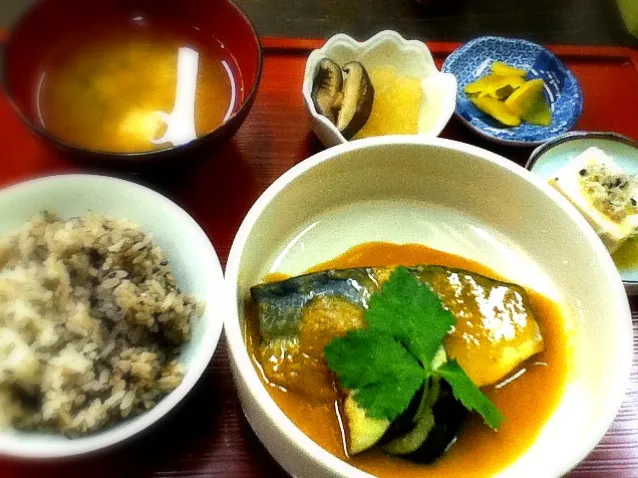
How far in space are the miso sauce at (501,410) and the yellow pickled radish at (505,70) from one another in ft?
2.31

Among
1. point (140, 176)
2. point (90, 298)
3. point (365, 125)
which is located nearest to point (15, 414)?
point (90, 298)

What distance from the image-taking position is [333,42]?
5.06ft

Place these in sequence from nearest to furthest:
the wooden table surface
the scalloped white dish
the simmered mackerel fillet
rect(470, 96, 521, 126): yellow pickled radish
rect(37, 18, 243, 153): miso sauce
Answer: the simmered mackerel fillet → rect(37, 18, 243, 153): miso sauce → the scalloped white dish → rect(470, 96, 521, 126): yellow pickled radish → the wooden table surface

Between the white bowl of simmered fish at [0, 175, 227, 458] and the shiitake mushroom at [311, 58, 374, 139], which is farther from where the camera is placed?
the shiitake mushroom at [311, 58, 374, 139]

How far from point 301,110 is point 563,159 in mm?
639

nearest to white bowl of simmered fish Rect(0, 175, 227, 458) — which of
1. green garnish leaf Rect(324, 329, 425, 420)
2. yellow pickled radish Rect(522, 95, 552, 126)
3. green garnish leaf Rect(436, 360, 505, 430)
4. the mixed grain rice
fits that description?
the mixed grain rice

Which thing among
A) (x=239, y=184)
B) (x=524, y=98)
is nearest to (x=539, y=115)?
(x=524, y=98)

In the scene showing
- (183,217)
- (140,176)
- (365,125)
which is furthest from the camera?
(365,125)

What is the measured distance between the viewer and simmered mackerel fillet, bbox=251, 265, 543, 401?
3.39 ft

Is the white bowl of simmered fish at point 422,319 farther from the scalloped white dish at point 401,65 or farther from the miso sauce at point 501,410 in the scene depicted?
the scalloped white dish at point 401,65

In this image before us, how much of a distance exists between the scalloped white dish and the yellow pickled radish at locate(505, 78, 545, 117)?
176 mm

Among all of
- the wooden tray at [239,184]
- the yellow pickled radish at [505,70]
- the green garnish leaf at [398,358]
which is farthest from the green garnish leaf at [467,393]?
the yellow pickled radish at [505,70]

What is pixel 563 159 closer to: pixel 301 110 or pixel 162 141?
pixel 301 110

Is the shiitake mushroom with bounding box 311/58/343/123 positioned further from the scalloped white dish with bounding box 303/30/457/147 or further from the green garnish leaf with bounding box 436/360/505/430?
the green garnish leaf with bounding box 436/360/505/430
